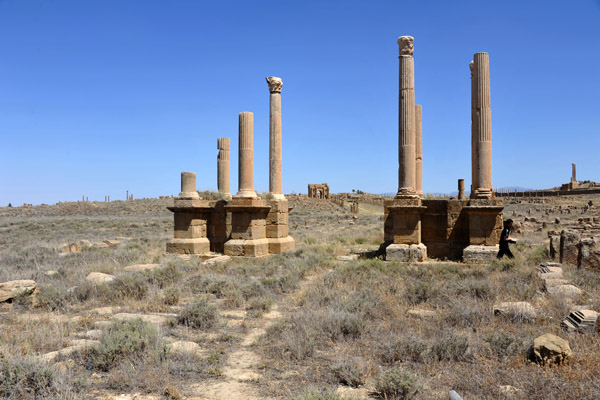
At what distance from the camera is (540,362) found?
4645mm

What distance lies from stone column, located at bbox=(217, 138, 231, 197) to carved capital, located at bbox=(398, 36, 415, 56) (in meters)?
7.46

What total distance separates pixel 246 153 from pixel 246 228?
2.58 metres

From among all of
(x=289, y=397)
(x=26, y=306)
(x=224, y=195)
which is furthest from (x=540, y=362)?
(x=224, y=195)

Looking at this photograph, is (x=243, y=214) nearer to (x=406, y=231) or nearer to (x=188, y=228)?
(x=188, y=228)

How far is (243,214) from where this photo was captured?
1391cm

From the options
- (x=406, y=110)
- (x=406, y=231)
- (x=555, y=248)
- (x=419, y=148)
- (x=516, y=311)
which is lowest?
(x=516, y=311)

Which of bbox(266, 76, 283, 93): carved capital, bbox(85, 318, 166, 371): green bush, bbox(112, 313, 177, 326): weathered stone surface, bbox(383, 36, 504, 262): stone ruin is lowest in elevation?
bbox(112, 313, 177, 326): weathered stone surface

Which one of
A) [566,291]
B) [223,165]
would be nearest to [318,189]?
[223,165]

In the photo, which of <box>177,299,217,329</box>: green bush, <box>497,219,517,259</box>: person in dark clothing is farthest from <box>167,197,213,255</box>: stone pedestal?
<box>497,219,517,259</box>: person in dark clothing

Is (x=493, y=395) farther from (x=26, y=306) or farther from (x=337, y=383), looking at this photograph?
(x=26, y=306)

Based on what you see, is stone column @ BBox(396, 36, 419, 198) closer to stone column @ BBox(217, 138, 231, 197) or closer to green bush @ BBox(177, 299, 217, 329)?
stone column @ BBox(217, 138, 231, 197)

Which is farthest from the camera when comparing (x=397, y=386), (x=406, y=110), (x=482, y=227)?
(x=406, y=110)

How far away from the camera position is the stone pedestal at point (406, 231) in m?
12.3

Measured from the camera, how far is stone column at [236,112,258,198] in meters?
14.7
